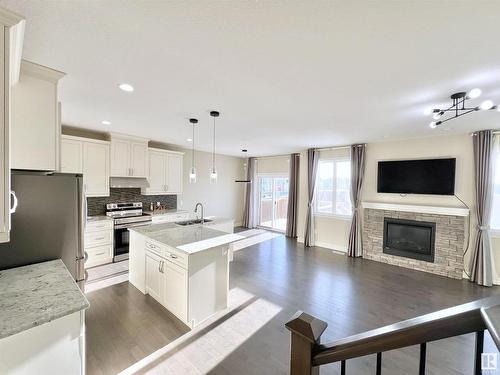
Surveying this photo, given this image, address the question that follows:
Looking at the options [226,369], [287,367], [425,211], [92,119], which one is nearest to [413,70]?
[287,367]

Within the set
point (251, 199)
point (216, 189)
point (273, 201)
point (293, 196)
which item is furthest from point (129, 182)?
point (273, 201)

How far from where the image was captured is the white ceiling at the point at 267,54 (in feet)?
4.21

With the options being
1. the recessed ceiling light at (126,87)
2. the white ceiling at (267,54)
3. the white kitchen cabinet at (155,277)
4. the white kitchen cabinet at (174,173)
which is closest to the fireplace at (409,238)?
the white ceiling at (267,54)

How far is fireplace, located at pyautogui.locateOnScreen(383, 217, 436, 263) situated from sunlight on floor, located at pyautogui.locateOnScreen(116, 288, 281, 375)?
330 centimetres

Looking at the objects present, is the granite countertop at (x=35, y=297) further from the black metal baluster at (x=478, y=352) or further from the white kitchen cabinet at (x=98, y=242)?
the white kitchen cabinet at (x=98, y=242)

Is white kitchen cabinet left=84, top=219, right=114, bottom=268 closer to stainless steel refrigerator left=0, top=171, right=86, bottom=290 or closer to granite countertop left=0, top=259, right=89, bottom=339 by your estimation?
stainless steel refrigerator left=0, top=171, right=86, bottom=290

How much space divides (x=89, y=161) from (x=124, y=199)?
1.15 meters

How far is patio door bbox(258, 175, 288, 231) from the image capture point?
771cm

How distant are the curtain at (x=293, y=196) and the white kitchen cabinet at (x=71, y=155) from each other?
17.2 ft

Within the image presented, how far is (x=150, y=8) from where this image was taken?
1273 millimetres

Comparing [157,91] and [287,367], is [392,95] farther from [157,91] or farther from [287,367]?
[287,367]

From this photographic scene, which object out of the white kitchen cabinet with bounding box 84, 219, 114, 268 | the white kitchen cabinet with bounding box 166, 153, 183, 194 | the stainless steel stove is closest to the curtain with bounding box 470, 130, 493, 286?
the white kitchen cabinet with bounding box 166, 153, 183, 194

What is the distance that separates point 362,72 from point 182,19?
1529 millimetres

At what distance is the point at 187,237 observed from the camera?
3.00 m
